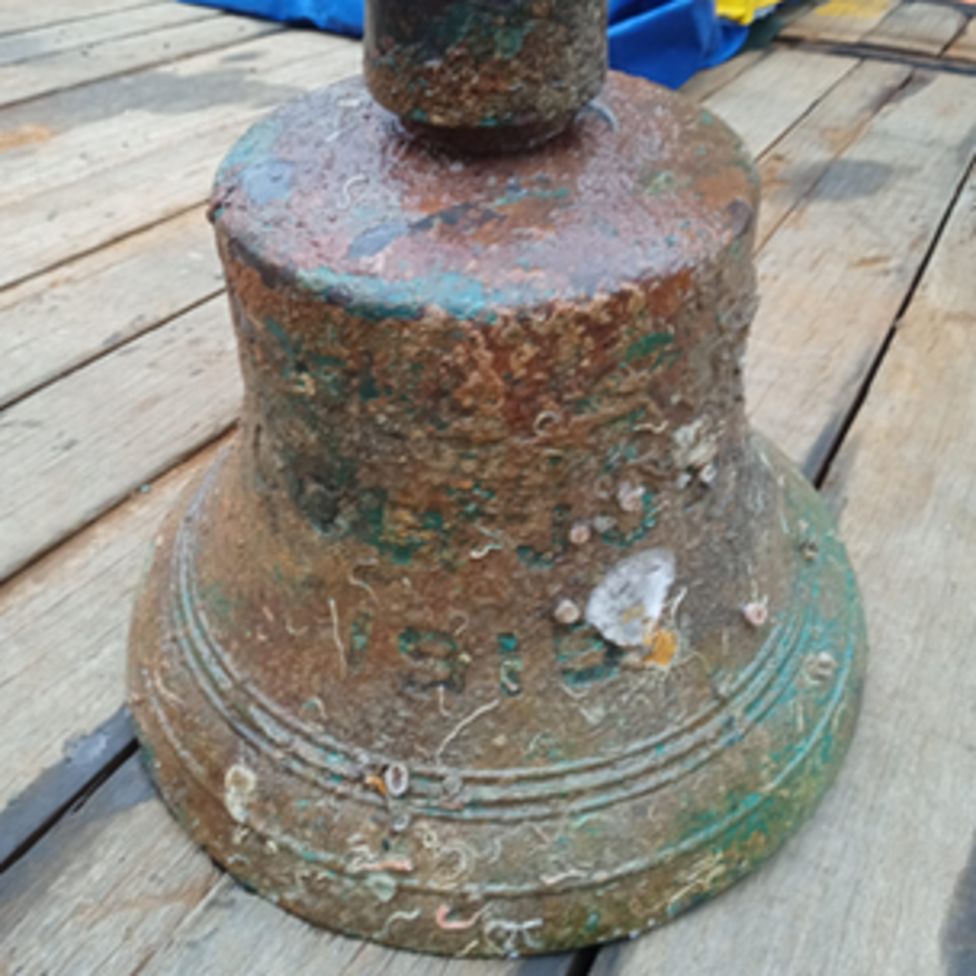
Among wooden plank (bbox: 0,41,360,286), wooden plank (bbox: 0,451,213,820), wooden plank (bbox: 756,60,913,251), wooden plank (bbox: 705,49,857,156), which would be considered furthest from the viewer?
wooden plank (bbox: 705,49,857,156)

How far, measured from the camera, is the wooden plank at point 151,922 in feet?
2.52

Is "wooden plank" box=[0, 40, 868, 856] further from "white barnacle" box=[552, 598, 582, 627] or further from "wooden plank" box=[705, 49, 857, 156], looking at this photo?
"wooden plank" box=[705, 49, 857, 156]

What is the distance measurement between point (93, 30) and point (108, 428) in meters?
1.55

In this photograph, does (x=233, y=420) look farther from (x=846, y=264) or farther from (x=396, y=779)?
(x=846, y=264)

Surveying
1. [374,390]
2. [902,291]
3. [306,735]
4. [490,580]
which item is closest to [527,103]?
[374,390]

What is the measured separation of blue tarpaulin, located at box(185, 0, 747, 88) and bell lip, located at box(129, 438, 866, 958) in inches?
63.2

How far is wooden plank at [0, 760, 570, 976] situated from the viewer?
77cm

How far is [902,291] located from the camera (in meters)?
1.55

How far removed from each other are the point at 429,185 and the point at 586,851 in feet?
1.52

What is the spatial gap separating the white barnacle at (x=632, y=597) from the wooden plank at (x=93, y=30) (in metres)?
2.03

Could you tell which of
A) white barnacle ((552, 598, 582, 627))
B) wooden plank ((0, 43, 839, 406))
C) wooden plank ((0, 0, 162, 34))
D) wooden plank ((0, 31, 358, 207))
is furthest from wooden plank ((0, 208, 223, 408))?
wooden plank ((0, 0, 162, 34))

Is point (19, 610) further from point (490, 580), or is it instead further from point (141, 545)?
point (490, 580)

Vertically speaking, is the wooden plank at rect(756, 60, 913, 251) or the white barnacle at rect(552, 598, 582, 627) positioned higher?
the white barnacle at rect(552, 598, 582, 627)

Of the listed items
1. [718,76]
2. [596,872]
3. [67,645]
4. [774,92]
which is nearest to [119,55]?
[718,76]
